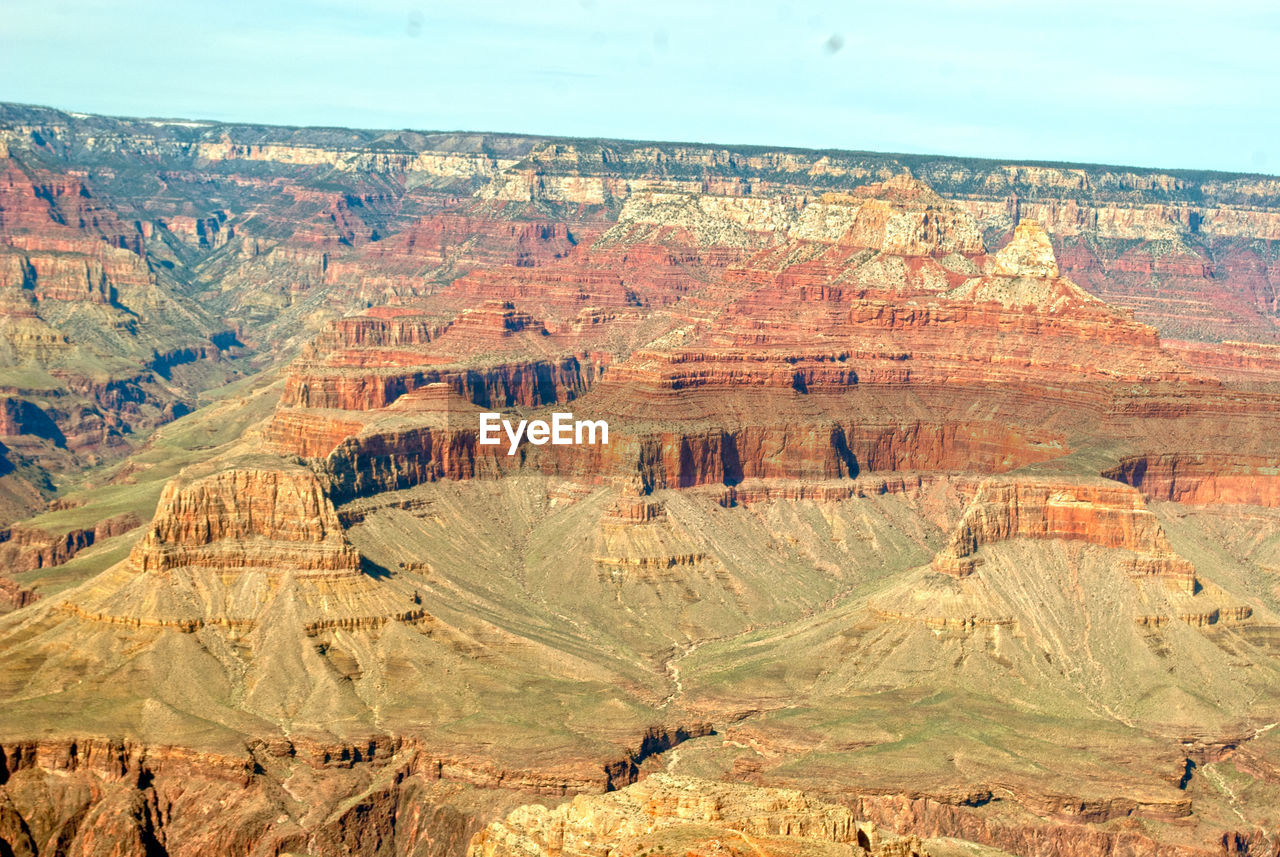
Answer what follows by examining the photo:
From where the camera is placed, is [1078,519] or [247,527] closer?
[247,527]

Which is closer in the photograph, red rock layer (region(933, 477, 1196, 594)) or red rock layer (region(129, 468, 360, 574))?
red rock layer (region(129, 468, 360, 574))

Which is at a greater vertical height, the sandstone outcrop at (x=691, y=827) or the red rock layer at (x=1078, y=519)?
the sandstone outcrop at (x=691, y=827)

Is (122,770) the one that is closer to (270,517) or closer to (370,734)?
(370,734)

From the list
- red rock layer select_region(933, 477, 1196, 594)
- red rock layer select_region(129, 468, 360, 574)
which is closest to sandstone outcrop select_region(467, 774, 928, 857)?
red rock layer select_region(129, 468, 360, 574)

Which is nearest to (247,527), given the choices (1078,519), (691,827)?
(1078,519)

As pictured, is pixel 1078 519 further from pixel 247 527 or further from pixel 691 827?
pixel 691 827

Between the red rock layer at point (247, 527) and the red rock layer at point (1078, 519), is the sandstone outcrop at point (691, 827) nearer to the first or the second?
the red rock layer at point (247, 527)

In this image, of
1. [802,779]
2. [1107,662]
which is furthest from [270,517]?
[1107,662]

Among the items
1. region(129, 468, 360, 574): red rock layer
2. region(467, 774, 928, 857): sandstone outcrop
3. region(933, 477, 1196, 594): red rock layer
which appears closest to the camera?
region(467, 774, 928, 857): sandstone outcrop

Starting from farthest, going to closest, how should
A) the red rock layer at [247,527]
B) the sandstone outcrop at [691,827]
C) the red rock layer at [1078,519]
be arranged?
1. the red rock layer at [1078,519]
2. the red rock layer at [247,527]
3. the sandstone outcrop at [691,827]

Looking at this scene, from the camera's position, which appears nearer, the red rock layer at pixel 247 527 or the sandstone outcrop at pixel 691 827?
the sandstone outcrop at pixel 691 827

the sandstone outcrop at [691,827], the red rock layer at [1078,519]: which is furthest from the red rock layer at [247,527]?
the sandstone outcrop at [691,827]

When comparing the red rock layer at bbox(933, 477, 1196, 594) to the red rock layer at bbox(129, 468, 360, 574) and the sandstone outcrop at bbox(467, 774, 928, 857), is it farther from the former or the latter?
the sandstone outcrop at bbox(467, 774, 928, 857)
